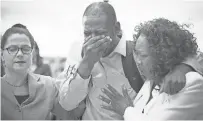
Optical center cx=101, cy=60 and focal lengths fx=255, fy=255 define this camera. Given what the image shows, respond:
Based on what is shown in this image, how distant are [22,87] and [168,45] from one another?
85cm

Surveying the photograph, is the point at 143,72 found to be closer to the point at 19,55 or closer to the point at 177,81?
the point at 177,81

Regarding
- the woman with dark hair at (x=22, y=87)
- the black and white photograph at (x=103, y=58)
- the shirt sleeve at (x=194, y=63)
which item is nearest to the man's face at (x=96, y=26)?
the black and white photograph at (x=103, y=58)

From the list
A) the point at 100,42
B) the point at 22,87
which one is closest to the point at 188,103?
the point at 100,42

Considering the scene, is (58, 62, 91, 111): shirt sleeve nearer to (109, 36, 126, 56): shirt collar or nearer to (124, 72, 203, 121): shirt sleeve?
(109, 36, 126, 56): shirt collar

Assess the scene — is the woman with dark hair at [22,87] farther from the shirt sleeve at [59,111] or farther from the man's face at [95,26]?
the man's face at [95,26]

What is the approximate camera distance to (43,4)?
1.59m

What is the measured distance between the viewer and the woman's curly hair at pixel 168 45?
1069 millimetres

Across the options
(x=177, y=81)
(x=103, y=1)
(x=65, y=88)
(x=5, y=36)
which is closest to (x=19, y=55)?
(x=5, y=36)

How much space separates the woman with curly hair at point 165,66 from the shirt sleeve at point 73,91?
23 centimetres

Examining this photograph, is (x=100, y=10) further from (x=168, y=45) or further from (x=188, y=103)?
(x=188, y=103)

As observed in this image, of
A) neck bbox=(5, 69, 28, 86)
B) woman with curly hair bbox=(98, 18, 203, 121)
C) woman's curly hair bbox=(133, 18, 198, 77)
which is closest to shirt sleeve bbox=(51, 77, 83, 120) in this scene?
neck bbox=(5, 69, 28, 86)

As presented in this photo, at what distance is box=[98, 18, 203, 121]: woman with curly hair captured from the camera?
1.00 m

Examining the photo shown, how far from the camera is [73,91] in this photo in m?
1.33

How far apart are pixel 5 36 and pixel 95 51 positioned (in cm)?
53
